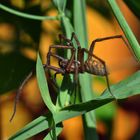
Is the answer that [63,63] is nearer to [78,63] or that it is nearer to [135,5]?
[78,63]

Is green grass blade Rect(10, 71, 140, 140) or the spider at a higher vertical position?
the spider

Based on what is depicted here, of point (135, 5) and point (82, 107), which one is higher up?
point (135, 5)

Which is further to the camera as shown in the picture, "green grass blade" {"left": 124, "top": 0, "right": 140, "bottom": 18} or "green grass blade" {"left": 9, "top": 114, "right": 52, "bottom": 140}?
"green grass blade" {"left": 124, "top": 0, "right": 140, "bottom": 18}

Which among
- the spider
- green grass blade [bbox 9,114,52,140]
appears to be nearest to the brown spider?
the spider

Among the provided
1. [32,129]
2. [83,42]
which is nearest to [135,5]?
[83,42]

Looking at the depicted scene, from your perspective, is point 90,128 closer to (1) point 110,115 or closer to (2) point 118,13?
(2) point 118,13

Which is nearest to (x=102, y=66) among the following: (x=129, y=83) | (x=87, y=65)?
(x=87, y=65)

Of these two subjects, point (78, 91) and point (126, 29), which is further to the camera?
point (78, 91)

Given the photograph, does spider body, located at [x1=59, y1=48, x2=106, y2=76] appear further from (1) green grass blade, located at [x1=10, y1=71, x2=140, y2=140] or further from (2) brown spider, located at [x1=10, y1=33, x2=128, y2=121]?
(1) green grass blade, located at [x1=10, y1=71, x2=140, y2=140]

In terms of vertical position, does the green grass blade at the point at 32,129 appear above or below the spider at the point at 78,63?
below

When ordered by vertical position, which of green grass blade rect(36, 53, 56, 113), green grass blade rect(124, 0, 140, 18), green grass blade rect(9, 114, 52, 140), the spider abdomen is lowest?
green grass blade rect(9, 114, 52, 140)

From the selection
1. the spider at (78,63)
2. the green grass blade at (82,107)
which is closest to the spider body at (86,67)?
the spider at (78,63)

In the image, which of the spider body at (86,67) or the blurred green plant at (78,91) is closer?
the blurred green plant at (78,91)

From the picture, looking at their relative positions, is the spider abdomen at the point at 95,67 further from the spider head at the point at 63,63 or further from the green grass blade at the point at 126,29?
the green grass blade at the point at 126,29
